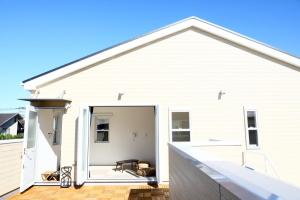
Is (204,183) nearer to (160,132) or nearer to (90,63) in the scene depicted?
(160,132)

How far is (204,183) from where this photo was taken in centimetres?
225

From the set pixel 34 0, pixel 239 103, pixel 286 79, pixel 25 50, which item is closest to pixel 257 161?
pixel 239 103

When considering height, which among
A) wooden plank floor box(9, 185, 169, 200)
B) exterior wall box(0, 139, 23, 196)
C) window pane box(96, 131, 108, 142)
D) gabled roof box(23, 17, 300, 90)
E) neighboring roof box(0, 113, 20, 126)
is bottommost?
wooden plank floor box(9, 185, 169, 200)

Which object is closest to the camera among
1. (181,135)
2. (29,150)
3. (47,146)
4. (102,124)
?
(29,150)

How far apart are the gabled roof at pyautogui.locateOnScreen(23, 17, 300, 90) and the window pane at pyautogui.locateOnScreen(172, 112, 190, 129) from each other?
9.29 feet

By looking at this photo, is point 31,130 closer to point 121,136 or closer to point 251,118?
point 121,136

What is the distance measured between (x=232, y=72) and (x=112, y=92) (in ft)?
14.2

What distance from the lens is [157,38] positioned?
26.7ft

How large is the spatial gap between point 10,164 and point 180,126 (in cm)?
543

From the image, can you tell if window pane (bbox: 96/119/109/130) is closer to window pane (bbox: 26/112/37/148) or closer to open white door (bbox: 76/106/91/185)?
open white door (bbox: 76/106/91/185)

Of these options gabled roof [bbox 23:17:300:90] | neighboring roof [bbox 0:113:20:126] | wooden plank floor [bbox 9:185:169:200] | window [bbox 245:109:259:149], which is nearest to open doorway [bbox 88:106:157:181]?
gabled roof [bbox 23:17:300:90]

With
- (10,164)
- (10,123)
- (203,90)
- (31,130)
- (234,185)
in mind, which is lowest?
(10,164)

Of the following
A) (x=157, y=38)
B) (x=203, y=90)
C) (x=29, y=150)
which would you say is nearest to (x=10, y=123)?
(x=29, y=150)

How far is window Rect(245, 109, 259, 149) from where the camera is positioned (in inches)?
305
